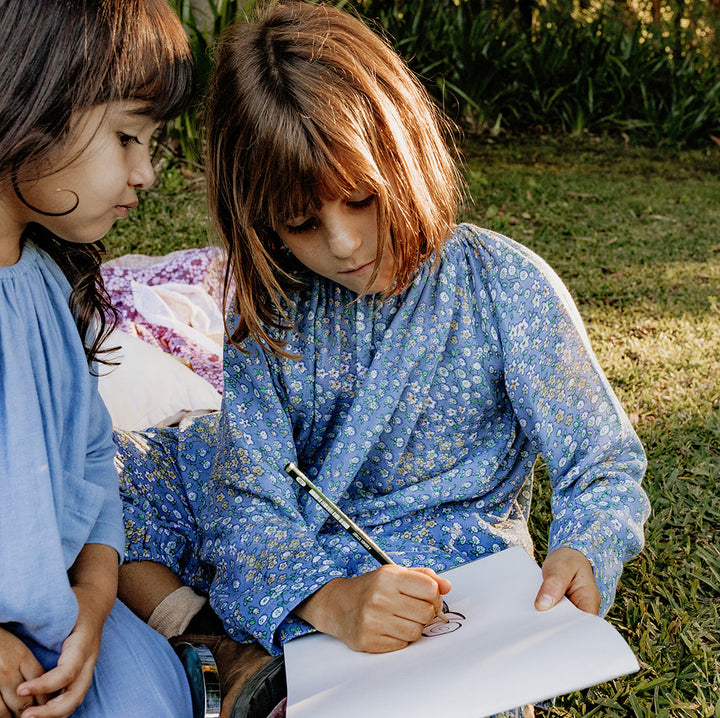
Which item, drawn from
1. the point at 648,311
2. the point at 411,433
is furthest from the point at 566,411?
the point at 648,311

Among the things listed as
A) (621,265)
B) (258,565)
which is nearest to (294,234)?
(258,565)

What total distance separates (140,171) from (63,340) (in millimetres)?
329

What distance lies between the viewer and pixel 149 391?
2568mm

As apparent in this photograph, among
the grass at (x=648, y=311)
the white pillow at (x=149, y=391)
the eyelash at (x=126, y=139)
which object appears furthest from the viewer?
the white pillow at (x=149, y=391)

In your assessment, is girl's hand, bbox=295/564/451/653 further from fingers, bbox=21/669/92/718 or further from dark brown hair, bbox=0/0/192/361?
dark brown hair, bbox=0/0/192/361

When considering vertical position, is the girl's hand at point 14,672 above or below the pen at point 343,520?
below

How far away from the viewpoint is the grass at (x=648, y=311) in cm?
Answer: 180

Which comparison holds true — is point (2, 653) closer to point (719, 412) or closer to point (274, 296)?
point (274, 296)

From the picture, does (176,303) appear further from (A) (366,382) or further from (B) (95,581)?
(B) (95,581)

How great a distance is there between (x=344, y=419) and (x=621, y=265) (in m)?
2.85

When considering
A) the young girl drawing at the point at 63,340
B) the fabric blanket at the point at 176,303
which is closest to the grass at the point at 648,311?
the young girl drawing at the point at 63,340

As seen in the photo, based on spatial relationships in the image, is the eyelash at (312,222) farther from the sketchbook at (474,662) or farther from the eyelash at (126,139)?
the sketchbook at (474,662)

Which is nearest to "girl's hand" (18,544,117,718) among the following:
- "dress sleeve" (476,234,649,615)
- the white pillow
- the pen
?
the pen

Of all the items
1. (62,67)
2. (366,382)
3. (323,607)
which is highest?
(62,67)
